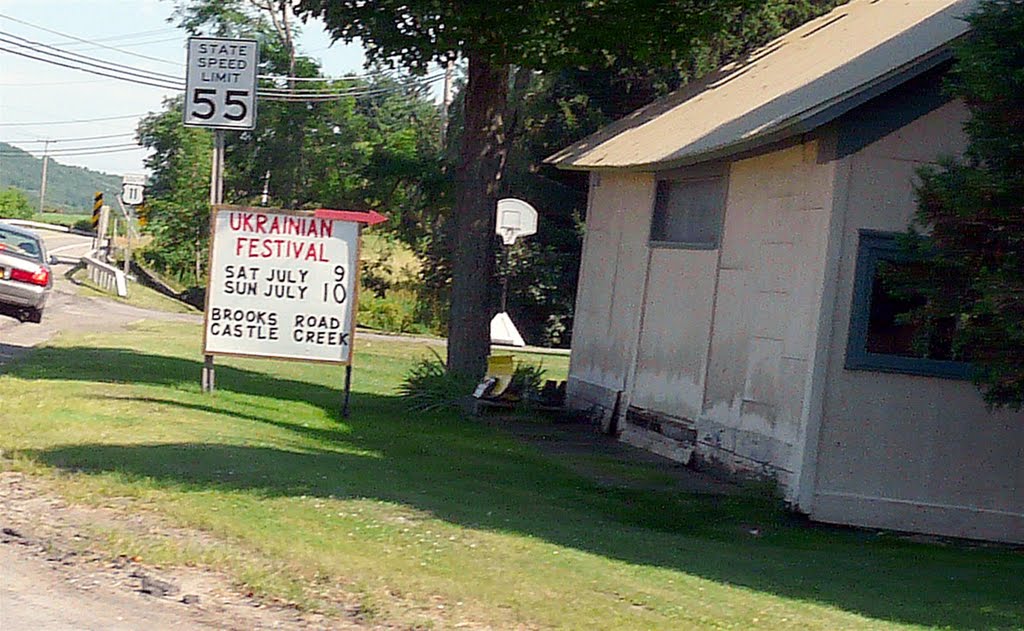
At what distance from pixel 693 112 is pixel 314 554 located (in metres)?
10.4

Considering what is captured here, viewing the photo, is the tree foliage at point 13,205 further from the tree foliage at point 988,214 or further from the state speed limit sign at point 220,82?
the tree foliage at point 988,214

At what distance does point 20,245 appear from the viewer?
25312 millimetres

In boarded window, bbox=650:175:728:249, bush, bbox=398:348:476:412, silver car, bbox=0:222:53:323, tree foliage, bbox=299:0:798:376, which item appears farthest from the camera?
silver car, bbox=0:222:53:323

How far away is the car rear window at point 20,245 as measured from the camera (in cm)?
2467

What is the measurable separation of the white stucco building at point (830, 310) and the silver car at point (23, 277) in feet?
43.2

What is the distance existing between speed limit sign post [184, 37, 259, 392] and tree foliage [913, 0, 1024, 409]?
8016mm

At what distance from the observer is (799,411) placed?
12148 mm

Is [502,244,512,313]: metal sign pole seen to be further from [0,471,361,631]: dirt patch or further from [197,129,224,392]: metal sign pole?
[0,471,361,631]: dirt patch

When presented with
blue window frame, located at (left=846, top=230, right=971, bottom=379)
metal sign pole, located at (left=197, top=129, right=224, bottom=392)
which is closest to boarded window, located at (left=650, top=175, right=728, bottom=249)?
blue window frame, located at (left=846, top=230, right=971, bottom=379)

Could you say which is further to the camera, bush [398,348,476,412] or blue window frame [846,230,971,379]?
bush [398,348,476,412]

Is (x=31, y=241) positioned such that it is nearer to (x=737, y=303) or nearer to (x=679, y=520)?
(x=737, y=303)

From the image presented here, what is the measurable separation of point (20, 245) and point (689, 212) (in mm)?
14283

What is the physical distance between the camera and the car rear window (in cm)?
2467

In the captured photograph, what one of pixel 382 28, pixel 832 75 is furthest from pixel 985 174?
pixel 382 28
